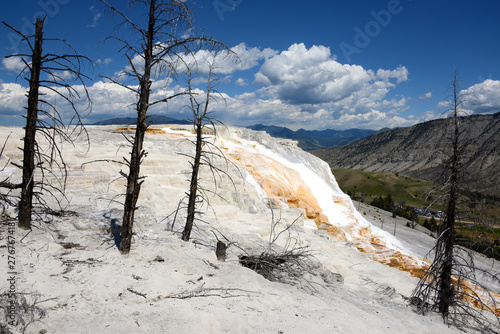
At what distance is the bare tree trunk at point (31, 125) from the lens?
5770mm

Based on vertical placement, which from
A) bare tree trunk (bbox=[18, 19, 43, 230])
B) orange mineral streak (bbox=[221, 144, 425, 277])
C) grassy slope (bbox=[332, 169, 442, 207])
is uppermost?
bare tree trunk (bbox=[18, 19, 43, 230])

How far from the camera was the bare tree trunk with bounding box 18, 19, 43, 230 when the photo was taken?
5.77m

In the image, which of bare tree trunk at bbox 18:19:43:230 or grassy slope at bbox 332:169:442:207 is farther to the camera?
grassy slope at bbox 332:169:442:207

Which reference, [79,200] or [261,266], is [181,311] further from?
[79,200]

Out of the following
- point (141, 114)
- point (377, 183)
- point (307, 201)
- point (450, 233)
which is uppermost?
point (141, 114)

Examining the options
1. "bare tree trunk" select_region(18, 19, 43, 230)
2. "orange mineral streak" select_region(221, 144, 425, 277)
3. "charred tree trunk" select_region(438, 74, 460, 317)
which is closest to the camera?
"bare tree trunk" select_region(18, 19, 43, 230)

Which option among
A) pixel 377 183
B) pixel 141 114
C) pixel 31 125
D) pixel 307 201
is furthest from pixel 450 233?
pixel 377 183

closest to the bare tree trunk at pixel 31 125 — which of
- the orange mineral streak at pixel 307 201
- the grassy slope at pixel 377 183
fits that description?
the orange mineral streak at pixel 307 201

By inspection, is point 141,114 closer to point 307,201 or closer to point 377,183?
point 307,201

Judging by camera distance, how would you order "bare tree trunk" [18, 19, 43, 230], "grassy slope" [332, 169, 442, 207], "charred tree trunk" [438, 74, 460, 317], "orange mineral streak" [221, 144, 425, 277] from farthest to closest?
"grassy slope" [332, 169, 442, 207]
"orange mineral streak" [221, 144, 425, 277]
"charred tree trunk" [438, 74, 460, 317]
"bare tree trunk" [18, 19, 43, 230]

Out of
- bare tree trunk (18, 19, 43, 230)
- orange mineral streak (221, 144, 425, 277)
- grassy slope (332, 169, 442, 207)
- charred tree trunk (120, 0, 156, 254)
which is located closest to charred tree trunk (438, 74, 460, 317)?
orange mineral streak (221, 144, 425, 277)

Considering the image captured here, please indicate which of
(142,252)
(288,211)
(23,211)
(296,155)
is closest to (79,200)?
(23,211)

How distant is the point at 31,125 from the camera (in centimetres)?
591

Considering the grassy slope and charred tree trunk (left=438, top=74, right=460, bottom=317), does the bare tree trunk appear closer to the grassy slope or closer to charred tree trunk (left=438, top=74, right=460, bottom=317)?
charred tree trunk (left=438, top=74, right=460, bottom=317)
